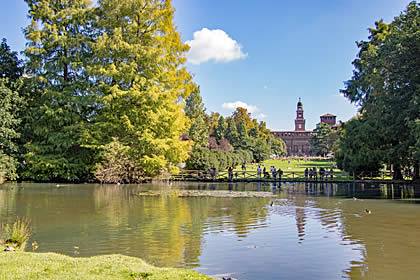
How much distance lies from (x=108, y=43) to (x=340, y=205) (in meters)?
22.8

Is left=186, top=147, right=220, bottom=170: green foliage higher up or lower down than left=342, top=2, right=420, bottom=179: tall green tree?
lower down

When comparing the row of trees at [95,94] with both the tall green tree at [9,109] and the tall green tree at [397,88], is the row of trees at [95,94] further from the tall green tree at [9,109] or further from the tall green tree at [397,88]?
the tall green tree at [397,88]

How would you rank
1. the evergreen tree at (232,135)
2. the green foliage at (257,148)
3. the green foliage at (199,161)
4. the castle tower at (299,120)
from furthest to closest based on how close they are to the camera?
1. the castle tower at (299,120)
2. the green foliage at (257,148)
3. the evergreen tree at (232,135)
4. the green foliage at (199,161)

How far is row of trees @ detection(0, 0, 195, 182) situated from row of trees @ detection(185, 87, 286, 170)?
8.43 meters

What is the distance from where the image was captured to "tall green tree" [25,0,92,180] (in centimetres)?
3366

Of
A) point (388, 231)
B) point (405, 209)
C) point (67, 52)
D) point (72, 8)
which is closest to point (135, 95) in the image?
point (67, 52)

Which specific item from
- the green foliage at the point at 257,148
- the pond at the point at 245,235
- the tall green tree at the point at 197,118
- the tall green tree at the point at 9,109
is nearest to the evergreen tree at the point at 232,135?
the green foliage at the point at 257,148

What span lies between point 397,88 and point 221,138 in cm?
4939

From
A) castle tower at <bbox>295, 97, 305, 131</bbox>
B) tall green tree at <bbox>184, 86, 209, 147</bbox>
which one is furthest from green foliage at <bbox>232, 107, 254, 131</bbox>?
castle tower at <bbox>295, 97, 305, 131</bbox>

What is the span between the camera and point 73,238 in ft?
37.0

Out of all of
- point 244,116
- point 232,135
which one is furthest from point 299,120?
point 232,135

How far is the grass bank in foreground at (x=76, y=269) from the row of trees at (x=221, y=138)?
34.1m

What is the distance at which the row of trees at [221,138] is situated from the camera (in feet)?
143

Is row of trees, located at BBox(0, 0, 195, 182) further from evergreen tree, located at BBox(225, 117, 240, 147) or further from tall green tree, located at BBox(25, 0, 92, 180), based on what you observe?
evergreen tree, located at BBox(225, 117, 240, 147)
